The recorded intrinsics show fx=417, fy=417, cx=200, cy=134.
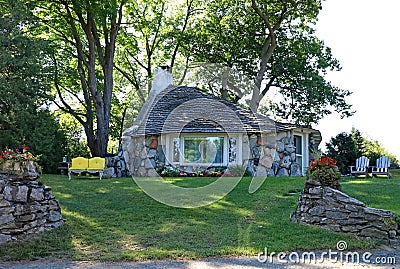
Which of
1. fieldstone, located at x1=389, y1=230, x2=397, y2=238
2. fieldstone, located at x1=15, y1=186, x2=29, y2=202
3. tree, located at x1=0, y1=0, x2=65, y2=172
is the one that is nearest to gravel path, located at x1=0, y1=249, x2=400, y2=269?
fieldstone, located at x1=389, y1=230, x2=397, y2=238

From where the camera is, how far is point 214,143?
16359 millimetres

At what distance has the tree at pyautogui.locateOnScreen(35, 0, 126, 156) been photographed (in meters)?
19.4

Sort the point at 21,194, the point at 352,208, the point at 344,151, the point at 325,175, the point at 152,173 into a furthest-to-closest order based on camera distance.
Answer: the point at 344,151 < the point at 152,173 < the point at 325,175 < the point at 352,208 < the point at 21,194

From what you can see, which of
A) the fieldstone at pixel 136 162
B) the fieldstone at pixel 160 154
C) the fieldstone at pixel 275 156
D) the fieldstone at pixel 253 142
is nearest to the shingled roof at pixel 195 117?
the fieldstone at pixel 253 142

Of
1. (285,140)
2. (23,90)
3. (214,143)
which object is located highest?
(23,90)

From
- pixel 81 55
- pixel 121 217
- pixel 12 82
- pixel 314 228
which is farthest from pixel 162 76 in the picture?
pixel 314 228

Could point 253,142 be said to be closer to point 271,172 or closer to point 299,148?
point 271,172

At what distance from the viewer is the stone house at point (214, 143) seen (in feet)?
52.6

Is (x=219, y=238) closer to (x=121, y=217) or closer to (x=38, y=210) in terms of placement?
(x=121, y=217)

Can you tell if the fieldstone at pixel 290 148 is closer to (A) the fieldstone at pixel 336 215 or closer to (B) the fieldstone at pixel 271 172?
(B) the fieldstone at pixel 271 172

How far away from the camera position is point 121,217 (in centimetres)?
772

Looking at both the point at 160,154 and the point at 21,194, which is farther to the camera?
the point at 160,154

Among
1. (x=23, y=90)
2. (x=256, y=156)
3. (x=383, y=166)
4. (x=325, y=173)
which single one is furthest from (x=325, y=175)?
(x=23, y=90)

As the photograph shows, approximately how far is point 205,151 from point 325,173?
9336 mm
